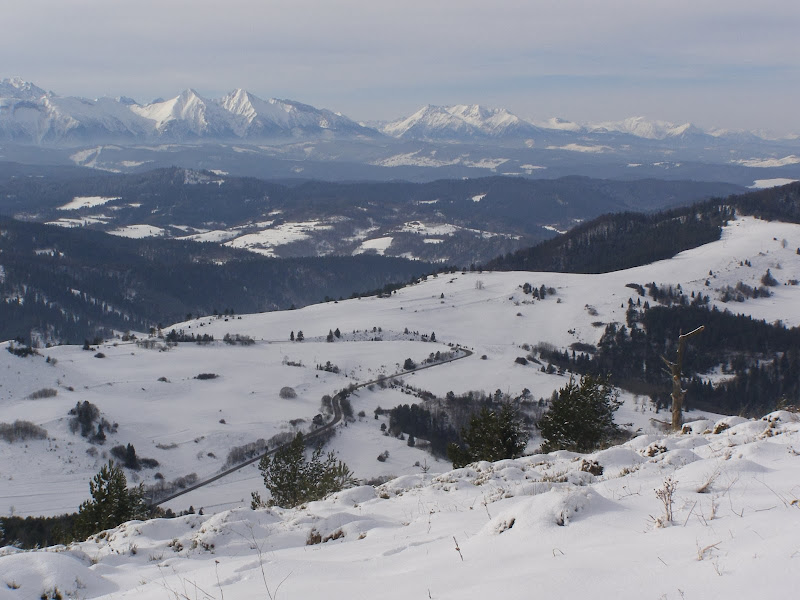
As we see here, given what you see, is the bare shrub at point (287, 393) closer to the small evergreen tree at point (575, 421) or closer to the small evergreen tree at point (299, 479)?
the small evergreen tree at point (299, 479)

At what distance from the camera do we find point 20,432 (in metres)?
68.3

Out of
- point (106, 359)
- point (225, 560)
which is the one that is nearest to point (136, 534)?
point (225, 560)

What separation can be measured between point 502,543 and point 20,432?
76946mm

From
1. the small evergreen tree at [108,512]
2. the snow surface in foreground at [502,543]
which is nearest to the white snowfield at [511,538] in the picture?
the snow surface in foreground at [502,543]

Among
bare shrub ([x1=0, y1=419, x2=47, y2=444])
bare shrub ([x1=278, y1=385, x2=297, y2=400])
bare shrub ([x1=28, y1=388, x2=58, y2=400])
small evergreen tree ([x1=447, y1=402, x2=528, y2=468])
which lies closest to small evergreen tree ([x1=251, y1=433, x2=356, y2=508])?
small evergreen tree ([x1=447, y1=402, x2=528, y2=468])

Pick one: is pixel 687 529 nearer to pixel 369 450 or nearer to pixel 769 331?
pixel 369 450

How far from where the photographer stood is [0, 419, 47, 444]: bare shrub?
6756 cm

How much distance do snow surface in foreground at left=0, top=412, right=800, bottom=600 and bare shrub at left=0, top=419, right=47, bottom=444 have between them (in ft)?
220

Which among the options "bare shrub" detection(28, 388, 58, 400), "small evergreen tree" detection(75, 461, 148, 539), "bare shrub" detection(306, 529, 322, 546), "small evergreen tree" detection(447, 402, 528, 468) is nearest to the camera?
"bare shrub" detection(306, 529, 322, 546)

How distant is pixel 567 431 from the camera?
108 feet

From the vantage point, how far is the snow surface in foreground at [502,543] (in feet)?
19.0

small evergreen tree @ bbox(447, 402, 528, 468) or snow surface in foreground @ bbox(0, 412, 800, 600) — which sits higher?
snow surface in foreground @ bbox(0, 412, 800, 600)

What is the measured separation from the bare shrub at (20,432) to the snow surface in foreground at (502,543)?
220 ft

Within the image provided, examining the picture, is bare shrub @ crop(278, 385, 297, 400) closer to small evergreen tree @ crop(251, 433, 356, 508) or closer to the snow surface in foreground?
small evergreen tree @ crop(251, 433, 356, 508)
